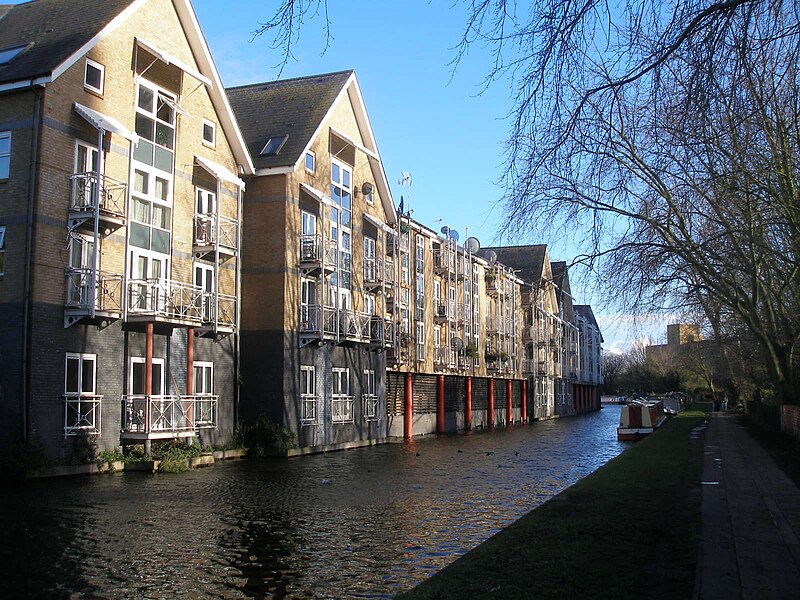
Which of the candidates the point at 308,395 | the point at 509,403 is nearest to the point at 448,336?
the point at 509,403

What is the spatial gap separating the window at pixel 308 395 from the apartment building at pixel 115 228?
2.87 metres

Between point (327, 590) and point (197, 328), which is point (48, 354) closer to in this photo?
point (197, 328)

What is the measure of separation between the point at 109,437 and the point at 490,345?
1523 inches

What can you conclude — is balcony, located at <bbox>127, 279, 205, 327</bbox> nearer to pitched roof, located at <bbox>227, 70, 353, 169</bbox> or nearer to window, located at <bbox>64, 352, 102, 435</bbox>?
window, located at <bbox>64, 352, 102, 435</bbox>

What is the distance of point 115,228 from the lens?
71.2ft

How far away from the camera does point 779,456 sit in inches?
896

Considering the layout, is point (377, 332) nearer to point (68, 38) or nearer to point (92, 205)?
point (92, 205)

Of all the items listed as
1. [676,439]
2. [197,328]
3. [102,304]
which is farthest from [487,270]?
[102,304]

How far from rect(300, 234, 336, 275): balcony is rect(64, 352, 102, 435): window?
378 inches

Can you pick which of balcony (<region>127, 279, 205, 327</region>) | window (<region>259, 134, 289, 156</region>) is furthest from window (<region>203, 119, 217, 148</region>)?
balcony (<region>127, 279, 205, 327</region>)

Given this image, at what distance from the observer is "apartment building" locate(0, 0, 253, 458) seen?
785 inches

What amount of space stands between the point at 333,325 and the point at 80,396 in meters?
11.8

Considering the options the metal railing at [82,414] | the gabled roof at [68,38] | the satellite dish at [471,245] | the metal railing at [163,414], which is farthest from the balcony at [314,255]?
the satellite dish at [471,245]

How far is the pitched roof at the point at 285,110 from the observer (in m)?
29.3
